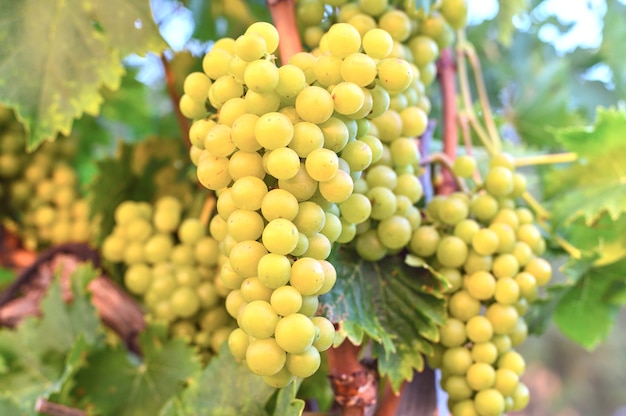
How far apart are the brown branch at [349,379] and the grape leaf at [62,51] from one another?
0.32 metres

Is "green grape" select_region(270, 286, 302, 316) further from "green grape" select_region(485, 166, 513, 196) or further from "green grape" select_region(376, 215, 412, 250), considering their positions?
"green grape" select_region(485, 166, 513, 196)

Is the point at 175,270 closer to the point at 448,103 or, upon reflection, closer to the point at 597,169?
the point at 448,103

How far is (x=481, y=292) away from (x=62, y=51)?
0.44 m

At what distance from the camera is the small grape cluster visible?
78 cm

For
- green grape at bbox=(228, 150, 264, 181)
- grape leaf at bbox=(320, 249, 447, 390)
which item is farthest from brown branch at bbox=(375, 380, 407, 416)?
green grape at bbox=(228, 150, 264, 181)

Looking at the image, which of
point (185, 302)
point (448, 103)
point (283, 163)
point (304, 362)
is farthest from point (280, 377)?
point (448, 103)

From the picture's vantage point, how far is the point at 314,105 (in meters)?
0.34

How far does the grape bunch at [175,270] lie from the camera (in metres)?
0.58

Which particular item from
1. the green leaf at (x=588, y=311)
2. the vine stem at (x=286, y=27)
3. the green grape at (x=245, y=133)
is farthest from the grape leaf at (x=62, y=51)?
the green leaf at (x=588, y=311)

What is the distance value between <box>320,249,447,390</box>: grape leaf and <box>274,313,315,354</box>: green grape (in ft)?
0.35

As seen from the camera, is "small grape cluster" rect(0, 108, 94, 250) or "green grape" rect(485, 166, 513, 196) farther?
"small grape cluster" rect(0, 108, 94, 250)

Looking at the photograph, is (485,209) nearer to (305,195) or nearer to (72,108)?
(305,195)

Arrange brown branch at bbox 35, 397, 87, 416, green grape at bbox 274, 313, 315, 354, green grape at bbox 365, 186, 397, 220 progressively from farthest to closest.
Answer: brown branch at bbox 35, 397, 87, 416
green grape at bbox 365, 186, 397, 220
green grape at bbox 274, 313, 315, 354

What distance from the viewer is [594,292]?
603 millimetres
